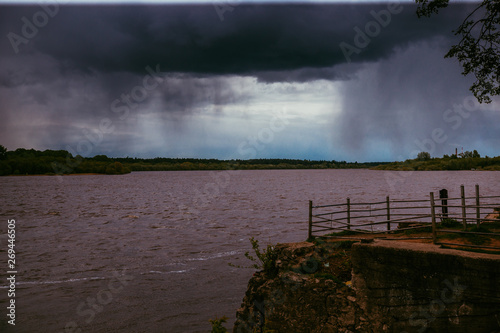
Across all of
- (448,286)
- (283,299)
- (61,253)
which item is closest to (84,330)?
(283,299)

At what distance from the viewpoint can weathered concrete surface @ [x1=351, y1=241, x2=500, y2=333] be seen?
8477 mm

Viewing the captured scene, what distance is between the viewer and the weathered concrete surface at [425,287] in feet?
27.8

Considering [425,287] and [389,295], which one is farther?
[389,295]

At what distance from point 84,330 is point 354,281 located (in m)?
9.47

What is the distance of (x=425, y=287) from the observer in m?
9.20

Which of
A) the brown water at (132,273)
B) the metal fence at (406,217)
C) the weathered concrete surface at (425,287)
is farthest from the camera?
the brown water at (132,273)

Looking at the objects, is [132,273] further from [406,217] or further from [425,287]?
[406,217]

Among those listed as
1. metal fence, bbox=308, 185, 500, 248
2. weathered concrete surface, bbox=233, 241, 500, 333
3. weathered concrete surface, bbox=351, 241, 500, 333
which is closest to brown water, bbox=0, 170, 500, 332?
weathered concrete surface, bbox=233, 241, 500, 333

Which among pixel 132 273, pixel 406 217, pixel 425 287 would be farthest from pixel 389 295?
pixel 406 217

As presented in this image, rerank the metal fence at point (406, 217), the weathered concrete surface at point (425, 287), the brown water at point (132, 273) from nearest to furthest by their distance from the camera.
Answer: the weathered concrete surface at point (425, 287) → the metal fence at point (406, 217) → the brown water at point (132, 273)

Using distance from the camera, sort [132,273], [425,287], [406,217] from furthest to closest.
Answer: [406,217], [132,273], [425,287]

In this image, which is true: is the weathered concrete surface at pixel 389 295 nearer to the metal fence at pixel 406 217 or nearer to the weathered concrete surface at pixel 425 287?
the weathered concrete surface at pixel 425 287

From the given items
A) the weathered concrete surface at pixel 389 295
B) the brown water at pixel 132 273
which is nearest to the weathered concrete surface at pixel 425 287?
the weathered concrete surface at pixel 389 295

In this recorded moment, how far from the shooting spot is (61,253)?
25000mm
